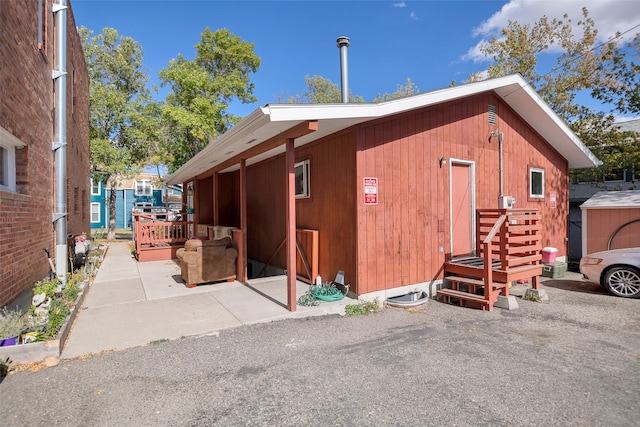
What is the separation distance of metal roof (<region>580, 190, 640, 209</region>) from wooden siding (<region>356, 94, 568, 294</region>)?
2.51 metres

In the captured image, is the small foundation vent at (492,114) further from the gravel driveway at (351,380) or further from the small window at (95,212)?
the small window at (95,212)

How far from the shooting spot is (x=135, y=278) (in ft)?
24.8

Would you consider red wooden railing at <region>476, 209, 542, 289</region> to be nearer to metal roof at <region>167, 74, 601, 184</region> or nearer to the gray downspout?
metal roof at <region>167, 74, 601, 184</region>

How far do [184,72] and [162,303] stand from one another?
14898 millimetres

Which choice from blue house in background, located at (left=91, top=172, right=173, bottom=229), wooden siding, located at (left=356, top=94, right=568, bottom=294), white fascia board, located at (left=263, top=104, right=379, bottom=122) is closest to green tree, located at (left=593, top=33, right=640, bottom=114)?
wooden siding, located at (left=356, top=94, right=568, bottom=294)

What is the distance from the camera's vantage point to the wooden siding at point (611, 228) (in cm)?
813

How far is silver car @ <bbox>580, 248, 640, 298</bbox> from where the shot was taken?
20.3 feet

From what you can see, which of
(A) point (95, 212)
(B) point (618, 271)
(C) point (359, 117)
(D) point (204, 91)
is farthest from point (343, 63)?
(A) point (95, 212)

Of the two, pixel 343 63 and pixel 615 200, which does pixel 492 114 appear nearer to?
pixel 343 63

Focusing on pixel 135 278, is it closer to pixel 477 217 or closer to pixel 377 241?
pixel 377 241

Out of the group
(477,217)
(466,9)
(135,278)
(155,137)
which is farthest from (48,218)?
(155,137)

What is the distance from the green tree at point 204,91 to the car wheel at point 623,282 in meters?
16.2

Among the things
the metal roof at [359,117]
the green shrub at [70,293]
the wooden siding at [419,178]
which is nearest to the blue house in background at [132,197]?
the metal roof at [359,117]

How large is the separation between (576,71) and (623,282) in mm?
9293
